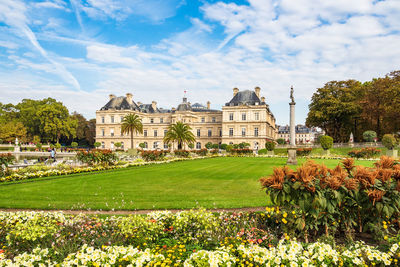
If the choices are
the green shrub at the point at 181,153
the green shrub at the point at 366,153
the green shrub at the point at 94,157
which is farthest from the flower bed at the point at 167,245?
the green shrub at the point at 366,153

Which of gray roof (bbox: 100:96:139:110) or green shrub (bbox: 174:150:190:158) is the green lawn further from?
gray roof (bbox: 100:96:139:110)

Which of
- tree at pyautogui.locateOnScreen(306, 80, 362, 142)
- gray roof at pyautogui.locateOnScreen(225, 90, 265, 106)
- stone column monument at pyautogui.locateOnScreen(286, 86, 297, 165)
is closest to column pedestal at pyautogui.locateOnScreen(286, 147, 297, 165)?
stone column monument at pyautogui.locateOnScreen(286, 86, 297, 165)

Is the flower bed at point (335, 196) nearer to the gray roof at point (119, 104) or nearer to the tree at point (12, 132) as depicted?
the gray roof at point (119, 104)

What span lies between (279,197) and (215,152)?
111ft

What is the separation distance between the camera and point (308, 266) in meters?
3.42

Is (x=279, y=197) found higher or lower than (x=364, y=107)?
lower

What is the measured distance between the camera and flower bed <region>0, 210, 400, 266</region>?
3.57 meters

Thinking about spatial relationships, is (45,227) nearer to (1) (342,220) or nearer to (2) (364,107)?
(1) (342,220)

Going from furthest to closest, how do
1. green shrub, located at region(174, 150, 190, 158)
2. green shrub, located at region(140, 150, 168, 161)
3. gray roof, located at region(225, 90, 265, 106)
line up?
gray roof, located at region(225, 90, 265, 106)
green shrub, located at region(174, 150, 190, 158)
green shrub, located at region(140, 150, 168, 161)

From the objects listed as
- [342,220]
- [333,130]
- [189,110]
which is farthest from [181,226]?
[189,110]

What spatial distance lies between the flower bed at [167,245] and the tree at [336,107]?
142 ft

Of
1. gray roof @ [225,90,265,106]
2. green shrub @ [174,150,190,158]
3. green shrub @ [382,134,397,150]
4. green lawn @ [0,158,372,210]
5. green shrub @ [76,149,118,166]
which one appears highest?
gray roof @ [225,90,265,106]

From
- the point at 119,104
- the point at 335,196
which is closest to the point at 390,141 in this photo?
the point at 335,196

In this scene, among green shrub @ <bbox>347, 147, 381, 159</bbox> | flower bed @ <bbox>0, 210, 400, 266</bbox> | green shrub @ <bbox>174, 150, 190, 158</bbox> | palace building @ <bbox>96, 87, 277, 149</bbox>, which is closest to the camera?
flower bed @ <bbox>0, 210, 400, 266</bbox>
